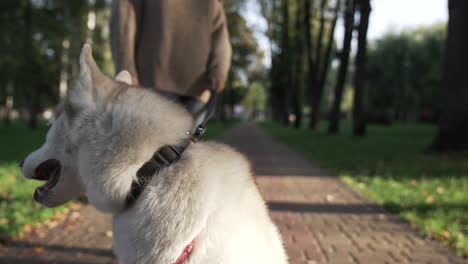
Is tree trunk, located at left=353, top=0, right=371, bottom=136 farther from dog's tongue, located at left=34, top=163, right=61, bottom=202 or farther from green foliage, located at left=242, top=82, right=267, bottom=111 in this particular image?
green foliage, located at left=242, top=82, right=267, bottom=111

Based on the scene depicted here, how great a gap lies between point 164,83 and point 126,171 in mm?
1242

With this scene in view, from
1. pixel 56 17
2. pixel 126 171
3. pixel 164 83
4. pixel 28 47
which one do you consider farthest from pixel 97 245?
pixel 56 17

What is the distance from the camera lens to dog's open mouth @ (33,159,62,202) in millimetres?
1726

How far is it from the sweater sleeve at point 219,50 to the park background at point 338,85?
104 centimetres

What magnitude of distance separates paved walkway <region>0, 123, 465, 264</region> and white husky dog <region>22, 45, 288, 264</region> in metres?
2.34

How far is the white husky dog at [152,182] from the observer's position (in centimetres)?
147

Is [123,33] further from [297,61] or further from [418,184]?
[297,61]

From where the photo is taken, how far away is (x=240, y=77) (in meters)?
41.6

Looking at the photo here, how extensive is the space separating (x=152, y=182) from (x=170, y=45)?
141 centimetres

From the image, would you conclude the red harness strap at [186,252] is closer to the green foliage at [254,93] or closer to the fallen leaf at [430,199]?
the fallen leaf at [430,199]

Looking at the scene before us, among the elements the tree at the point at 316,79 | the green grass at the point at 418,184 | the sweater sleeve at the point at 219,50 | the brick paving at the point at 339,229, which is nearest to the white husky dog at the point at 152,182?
the sweater sleeve at the point at 219,50

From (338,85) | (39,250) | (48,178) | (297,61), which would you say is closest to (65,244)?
(39,250)

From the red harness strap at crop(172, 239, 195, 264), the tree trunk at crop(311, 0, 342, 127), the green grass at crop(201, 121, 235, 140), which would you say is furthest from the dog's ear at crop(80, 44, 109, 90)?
the tree trunk at crop(311, 0, 342, 127)

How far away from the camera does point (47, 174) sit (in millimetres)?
1783
